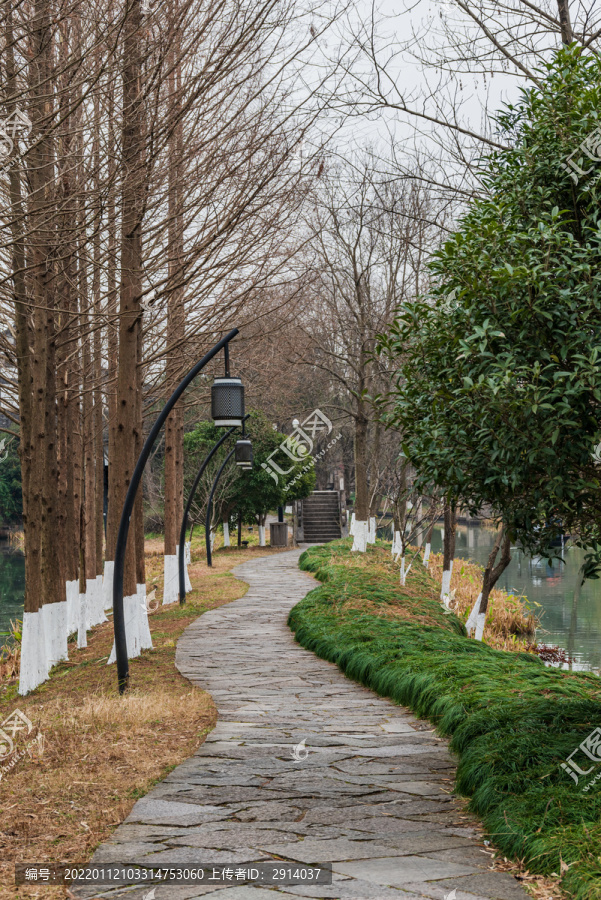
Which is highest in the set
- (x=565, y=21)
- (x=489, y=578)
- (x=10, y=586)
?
(x=565, y=21)

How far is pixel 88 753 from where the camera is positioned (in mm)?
5691

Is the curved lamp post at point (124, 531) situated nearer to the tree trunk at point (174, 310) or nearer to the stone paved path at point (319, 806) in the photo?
the stone paved path at point (319, 806)

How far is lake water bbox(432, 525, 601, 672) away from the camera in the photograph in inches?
591

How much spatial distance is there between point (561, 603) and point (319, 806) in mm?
18442

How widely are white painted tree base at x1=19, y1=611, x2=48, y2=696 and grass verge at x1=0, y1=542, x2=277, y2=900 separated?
6.3 inches

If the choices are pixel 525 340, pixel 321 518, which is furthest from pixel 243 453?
pixel 321 518

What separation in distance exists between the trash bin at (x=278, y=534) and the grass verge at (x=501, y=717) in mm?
19725

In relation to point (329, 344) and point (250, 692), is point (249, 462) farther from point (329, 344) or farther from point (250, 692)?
point (250, 692)

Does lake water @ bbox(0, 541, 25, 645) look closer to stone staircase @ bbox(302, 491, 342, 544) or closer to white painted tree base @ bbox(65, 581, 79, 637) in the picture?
white painted tree base @ bbox(65, 581, 79, 637)

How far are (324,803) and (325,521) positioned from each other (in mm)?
31100

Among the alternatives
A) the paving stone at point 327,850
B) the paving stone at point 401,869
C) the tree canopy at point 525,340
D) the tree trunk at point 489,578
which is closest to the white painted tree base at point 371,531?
the tree trunk at point 489,578

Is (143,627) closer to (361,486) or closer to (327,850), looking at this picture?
(327,850)

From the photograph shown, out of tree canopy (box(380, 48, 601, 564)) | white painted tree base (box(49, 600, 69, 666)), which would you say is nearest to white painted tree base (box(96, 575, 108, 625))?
white painted tree base (box(49, 600, 69, 666))

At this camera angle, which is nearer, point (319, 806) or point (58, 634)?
point (319, 806)
